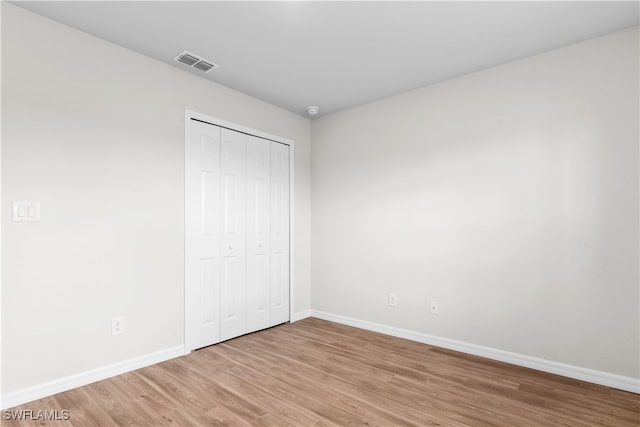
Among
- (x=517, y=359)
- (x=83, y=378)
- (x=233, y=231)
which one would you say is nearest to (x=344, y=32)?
(x=233, y=231)

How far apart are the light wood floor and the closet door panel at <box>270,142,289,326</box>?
3.02 feet

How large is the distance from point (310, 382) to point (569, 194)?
2445 millimetres

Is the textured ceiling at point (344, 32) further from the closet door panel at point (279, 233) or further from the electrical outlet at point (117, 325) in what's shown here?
the electrical outlet at point (117, 325)

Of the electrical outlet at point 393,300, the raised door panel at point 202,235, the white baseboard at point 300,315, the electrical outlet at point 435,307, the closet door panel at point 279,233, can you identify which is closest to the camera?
the raised door panel at point 202,235

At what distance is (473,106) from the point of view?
313 cm

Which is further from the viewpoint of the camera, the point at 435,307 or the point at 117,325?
the point at 435,307

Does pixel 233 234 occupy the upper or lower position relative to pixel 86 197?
lower

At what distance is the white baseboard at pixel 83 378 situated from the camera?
2156 millimetres

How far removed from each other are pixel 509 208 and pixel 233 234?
2.59m

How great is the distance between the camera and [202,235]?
3230 millimetres

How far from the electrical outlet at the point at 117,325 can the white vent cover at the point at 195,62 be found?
215cm

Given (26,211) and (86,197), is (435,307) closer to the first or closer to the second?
(86,197)

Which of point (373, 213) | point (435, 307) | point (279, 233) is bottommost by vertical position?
point (435, 307)

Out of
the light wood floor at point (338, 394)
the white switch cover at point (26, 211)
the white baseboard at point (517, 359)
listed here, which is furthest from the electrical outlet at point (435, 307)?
the white switch cover at point (26, 211)
